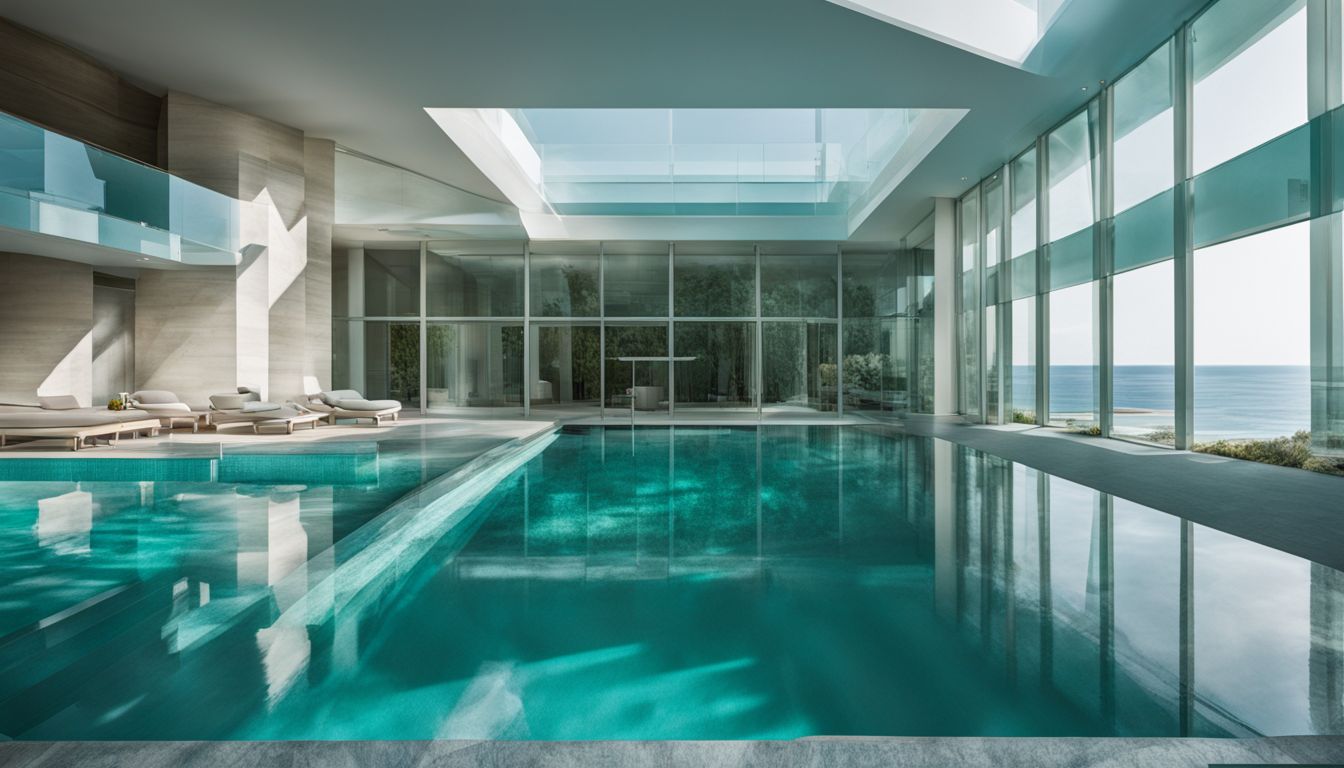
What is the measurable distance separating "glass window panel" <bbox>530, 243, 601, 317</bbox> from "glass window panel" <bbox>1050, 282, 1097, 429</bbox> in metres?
10.7

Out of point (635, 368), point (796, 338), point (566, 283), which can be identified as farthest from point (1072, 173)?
point (566, 283)

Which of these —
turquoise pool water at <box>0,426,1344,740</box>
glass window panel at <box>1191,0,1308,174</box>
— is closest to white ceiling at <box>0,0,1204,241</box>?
glass window panel at <box>1191,0,1308,174</box>

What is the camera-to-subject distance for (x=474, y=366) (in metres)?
18.1

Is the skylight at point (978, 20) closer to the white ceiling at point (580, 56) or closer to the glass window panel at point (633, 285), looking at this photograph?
the white ceiling at point (580, 56)

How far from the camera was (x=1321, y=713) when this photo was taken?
2.50 m

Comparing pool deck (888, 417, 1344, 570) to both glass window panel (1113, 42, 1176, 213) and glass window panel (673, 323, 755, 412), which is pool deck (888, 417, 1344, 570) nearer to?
glass window panel (1113, 42, 1176, 213)

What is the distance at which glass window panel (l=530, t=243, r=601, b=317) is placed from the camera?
18297 mm

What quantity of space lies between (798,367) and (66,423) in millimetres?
14618

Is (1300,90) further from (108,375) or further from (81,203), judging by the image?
(108,375)

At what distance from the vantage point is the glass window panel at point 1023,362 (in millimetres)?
12211

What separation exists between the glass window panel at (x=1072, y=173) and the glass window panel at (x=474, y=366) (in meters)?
12.3

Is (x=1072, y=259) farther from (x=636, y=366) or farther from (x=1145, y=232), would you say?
(x=636, y=366)

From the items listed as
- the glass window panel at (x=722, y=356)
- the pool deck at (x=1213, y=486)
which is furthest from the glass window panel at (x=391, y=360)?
the pool deck at (x=1213, y=486)

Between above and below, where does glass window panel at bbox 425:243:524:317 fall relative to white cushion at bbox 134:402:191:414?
above
